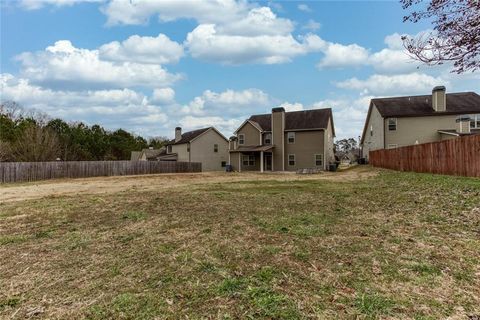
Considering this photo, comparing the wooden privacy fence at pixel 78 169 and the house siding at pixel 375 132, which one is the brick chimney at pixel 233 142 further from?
the house siding at pixel 375 132

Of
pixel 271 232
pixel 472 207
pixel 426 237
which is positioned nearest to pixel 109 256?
pixel 271 232

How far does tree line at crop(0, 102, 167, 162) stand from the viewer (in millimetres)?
34844

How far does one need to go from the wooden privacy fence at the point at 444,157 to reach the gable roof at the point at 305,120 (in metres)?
11.6

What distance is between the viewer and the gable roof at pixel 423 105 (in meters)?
26.8

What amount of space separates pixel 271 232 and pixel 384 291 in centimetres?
225

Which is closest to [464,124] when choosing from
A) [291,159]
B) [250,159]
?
[291,159]

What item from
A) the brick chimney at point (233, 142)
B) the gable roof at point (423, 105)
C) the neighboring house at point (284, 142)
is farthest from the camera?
the brick chimney at point (233, 142)

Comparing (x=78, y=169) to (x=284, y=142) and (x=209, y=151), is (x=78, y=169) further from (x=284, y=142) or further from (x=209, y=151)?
(x=284, y=142)

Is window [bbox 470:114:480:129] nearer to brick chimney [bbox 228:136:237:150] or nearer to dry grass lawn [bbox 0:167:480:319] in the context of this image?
brick chimney [bbox 228:136:237:150]

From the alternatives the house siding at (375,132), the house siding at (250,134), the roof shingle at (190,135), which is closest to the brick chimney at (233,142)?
the house siding at (250,134)

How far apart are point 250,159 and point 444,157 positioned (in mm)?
23470

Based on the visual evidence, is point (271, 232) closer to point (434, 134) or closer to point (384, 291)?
point (384, 291)

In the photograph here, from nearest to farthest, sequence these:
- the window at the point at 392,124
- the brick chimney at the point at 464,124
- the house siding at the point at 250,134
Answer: the brick chimney at the point at 464,124 → the window at the point at 392,124 → the house siding at the point at 250,134

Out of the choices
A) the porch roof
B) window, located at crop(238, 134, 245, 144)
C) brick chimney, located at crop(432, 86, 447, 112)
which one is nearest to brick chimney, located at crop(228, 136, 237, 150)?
window, located at crop(238, 134, 245, 144)
